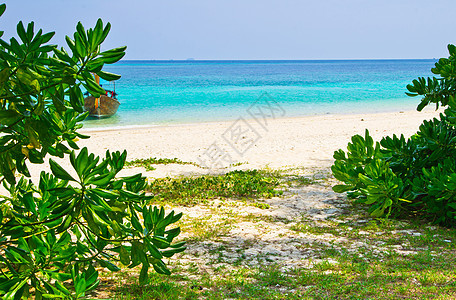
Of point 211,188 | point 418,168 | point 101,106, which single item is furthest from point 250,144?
point 101,106

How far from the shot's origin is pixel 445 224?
185 inches

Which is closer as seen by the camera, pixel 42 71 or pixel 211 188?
pixel 42 71

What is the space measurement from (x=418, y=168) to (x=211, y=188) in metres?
3.04

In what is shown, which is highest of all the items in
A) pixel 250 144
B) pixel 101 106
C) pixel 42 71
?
pixel 42 71

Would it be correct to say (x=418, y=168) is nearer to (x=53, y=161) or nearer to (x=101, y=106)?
(x=53, y=161)

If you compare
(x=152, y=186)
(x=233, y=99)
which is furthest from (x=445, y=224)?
(x=233, y=99)

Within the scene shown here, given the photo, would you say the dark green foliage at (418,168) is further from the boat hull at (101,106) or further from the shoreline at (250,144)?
the boat hull at (101,106)

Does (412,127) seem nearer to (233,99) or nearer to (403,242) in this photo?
(403,242)

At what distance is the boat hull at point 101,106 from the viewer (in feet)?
76.5

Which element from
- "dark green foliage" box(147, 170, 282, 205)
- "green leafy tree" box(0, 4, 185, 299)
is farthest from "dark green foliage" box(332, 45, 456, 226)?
"green leafy tree" box(0, 4, 185, 299)

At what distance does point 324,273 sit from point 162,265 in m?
1.69

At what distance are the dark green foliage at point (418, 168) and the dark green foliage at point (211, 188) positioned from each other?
4.69ft

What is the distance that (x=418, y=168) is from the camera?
16.8ft

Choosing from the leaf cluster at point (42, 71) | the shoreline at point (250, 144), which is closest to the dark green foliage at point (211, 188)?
the shoreline at point (250, 144)
